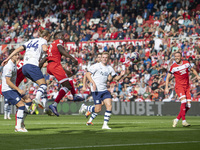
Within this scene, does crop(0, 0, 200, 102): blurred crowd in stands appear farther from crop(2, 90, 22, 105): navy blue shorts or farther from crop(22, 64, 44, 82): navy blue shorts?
crop(2, 90, 22, 105): navy blue shorts

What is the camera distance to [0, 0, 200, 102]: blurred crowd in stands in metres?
27.6

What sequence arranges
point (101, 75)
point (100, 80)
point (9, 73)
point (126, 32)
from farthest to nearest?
point (126, 32) → point (101, 75) → point (100, 80) → point (9, 73)

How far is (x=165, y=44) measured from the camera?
28719 mm

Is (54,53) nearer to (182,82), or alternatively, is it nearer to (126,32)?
(182,82)

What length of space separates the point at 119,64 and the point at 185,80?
14546 millimetres

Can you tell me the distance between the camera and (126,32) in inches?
1252

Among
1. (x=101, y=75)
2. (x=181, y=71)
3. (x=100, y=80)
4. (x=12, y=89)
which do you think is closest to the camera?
(x=12, y=89)

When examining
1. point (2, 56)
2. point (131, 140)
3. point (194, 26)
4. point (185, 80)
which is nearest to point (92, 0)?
point (2, 56)

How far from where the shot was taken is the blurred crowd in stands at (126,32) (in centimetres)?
2761

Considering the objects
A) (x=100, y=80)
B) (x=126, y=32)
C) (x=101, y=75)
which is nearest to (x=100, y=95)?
(x=100, y=80)

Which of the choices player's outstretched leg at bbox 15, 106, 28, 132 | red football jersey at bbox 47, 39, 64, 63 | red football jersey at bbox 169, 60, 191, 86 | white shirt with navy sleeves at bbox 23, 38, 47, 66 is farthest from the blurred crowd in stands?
player's outstretched leg at bbox 15, 106, 28, 132

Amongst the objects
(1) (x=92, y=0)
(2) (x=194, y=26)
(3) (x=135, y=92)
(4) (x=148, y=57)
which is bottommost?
(3) (x=135, y=92)

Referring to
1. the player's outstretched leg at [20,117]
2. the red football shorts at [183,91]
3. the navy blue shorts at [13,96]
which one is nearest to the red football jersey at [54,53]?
the navy blue shorts at [13,96]

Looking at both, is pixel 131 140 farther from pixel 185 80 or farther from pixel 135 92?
pixel 135 92
